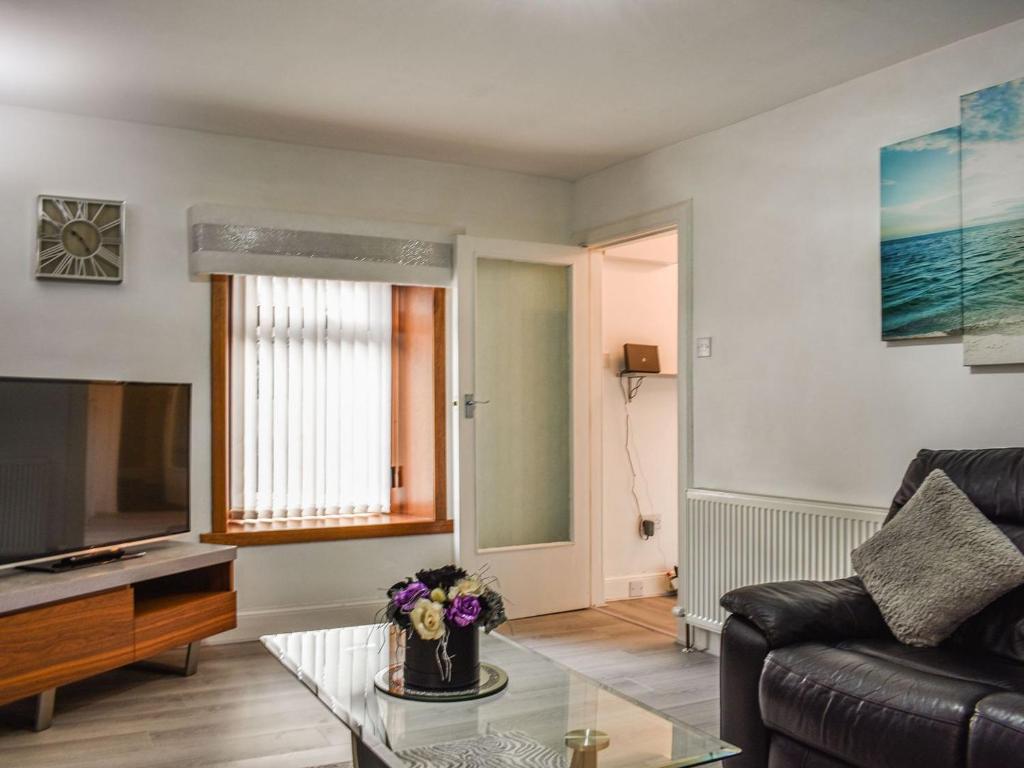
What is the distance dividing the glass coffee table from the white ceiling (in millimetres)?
2061

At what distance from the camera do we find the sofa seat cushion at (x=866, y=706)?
7.08 feet

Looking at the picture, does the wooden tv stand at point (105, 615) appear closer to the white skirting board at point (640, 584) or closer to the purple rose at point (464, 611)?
the purple rose at point (464, 611)

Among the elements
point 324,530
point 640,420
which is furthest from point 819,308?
point 324,530

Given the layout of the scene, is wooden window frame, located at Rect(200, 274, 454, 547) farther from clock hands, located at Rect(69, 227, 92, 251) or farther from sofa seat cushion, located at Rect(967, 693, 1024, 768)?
sofa seat cushion, located at Rect(967, 693, 1024, 768)

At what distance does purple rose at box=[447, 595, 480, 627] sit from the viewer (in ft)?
7.81

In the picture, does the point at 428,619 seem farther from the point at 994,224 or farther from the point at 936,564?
the point at 994,224

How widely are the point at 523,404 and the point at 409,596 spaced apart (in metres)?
2.82

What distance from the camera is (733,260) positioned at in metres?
4.26

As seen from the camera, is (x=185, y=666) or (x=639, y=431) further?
(x=639, y=431)

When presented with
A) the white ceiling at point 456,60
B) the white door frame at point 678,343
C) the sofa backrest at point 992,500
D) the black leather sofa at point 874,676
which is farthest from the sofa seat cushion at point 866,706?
the white ceiling at point 456,60

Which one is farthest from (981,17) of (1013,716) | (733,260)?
(1013,716)

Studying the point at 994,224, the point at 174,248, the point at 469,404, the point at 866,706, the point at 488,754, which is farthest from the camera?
the point at 469,404

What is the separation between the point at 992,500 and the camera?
281 centimetres

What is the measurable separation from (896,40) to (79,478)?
138 inches
